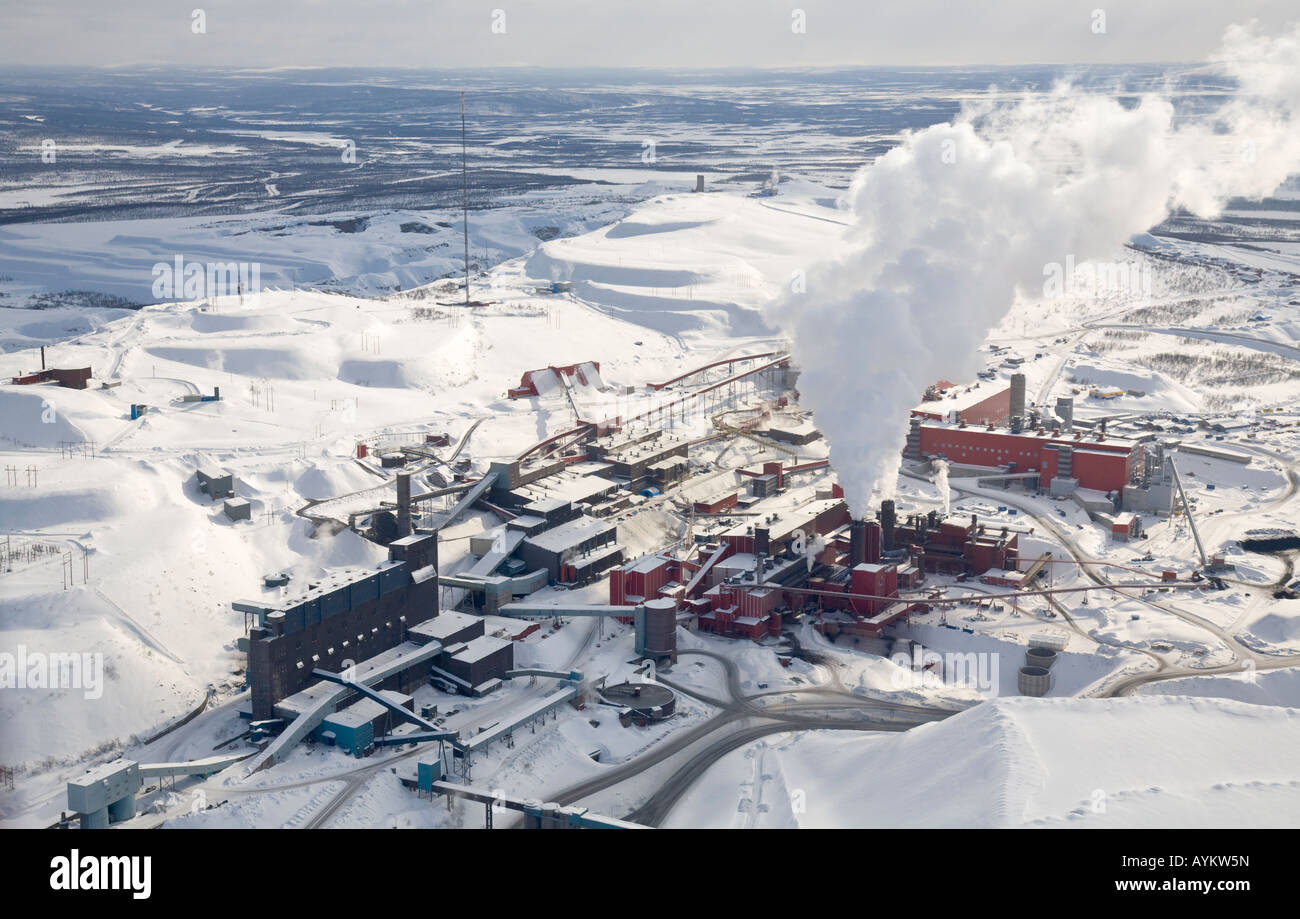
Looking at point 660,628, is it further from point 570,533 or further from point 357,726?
point 357,726

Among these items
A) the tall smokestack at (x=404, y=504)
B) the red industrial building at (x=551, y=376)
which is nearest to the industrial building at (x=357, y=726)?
the tall smokestack at (x=404, y=504)

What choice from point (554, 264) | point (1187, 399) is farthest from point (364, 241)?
point (1187, 399)

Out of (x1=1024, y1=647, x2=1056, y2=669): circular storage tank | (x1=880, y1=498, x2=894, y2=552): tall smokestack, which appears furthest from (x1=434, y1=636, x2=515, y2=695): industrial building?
(x1=1024, y1=647, x2=1056, y2=669): circular storage tank

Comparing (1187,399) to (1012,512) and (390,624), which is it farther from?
(390,624)

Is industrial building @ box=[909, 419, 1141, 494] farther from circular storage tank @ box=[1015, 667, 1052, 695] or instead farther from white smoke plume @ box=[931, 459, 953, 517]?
circular storage tank @ box=[1015, 667, 1052, 695]

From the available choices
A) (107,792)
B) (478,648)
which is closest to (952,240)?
(478,648)

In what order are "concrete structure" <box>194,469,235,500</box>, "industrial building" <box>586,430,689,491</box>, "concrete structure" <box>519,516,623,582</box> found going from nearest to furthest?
"concrete structure" <box>519,516,623,582</box> < "concrete structure" <box>194,469,235,500</box> < "industrial building" <box>586,430,689,491</box>

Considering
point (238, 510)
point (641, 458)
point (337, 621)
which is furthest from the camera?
point (641, 458)
